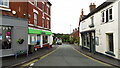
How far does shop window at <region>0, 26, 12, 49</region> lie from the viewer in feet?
35.5

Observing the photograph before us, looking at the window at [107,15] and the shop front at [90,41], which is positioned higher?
the window at [107,15]

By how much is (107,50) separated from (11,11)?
10450 mm

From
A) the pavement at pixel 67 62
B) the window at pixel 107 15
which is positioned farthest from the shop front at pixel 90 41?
the pavement at pixel 67 62

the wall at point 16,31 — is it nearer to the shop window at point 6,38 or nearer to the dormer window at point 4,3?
the shop window at point 6,38

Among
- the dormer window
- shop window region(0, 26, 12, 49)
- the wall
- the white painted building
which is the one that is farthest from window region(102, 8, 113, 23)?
the dormer window

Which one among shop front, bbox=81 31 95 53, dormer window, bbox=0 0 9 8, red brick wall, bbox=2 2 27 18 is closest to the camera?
dormer window, bbox=0 0 9 8

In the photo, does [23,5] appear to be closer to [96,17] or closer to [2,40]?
[2,40]

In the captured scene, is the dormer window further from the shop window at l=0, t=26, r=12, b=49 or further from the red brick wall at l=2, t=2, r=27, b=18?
the shop window at l=0, t=26, r=12, b=49

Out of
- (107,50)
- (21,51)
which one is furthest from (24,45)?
(107,50)

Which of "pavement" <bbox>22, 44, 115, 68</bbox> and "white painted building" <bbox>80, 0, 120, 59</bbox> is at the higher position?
"white painted building" <bbox>80, 0, 120, 59</bbox>

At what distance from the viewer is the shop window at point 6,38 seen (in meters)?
10.8

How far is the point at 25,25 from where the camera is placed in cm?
1283

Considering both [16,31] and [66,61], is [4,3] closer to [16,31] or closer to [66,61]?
[16,31]

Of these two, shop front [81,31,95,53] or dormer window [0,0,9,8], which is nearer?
dormer window [0,0,9,8]
